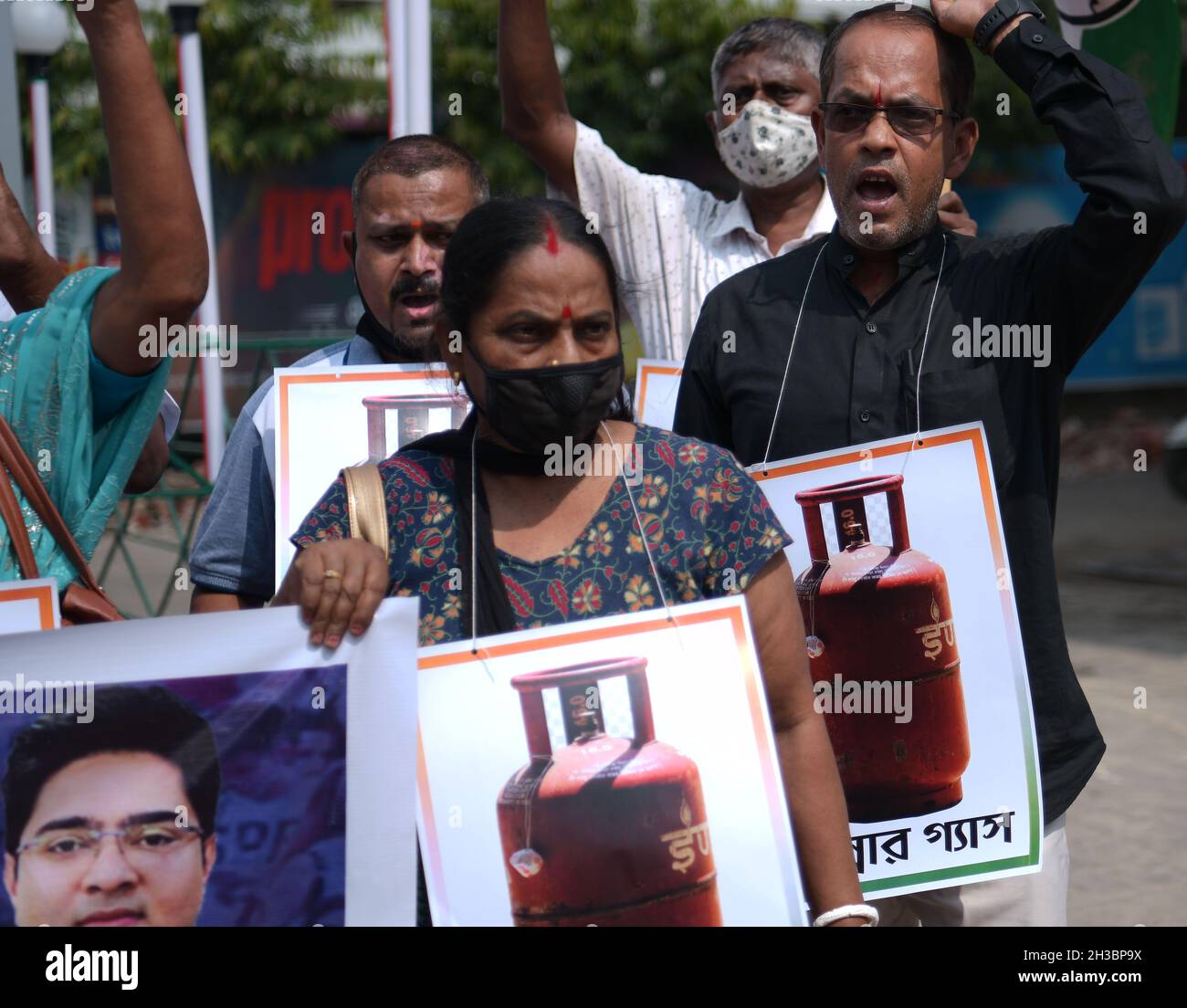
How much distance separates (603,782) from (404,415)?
1.20 m

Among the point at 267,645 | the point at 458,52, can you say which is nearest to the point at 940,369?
the point at 267,645

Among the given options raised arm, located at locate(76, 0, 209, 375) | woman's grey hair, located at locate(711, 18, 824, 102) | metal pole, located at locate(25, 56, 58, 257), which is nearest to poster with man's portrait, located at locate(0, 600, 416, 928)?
raised arm, located at locate(76, 0, 209, 375)

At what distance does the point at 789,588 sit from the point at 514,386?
476mm

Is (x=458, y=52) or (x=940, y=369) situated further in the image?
(x=458, y=52)

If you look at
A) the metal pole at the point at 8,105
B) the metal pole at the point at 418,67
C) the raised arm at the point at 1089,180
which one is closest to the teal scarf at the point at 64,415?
the raised arm at the point at 1089,180

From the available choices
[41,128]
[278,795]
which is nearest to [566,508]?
[278,795]

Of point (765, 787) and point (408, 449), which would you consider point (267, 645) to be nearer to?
point (408, 449)

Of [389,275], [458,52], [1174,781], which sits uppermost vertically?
[458,52]

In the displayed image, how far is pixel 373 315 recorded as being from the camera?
302 cm

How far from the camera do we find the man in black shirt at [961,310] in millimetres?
2479

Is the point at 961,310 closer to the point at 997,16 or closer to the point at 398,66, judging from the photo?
the point at 997,16

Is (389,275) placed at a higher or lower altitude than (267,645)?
higher

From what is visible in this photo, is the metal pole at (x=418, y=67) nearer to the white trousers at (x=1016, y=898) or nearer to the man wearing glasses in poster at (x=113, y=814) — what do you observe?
the white trousers at (x=1016, y=898)

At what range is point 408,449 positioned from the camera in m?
2.11
